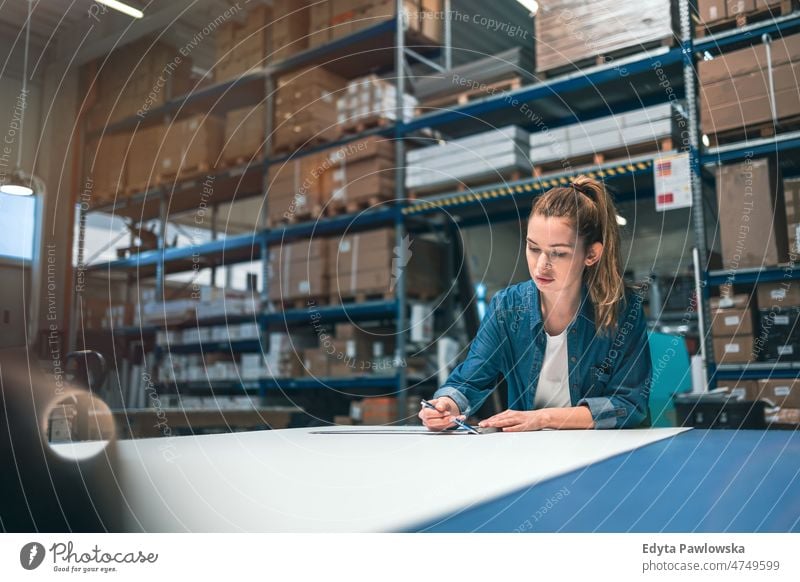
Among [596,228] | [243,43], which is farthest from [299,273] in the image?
[596,228]

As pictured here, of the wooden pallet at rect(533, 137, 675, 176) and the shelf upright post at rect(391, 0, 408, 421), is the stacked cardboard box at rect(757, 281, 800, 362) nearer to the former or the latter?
the wooden pallet at rect(533, 137, 675, 176)

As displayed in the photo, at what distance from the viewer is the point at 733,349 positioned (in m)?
2.92

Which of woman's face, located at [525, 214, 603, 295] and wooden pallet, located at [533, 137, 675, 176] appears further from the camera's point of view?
wooden pallet, located at [533, 137, 675, 176]

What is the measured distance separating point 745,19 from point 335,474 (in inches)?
94.8

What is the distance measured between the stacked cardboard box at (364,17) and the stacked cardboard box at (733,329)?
181cm

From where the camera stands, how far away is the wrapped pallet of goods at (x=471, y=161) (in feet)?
12.1

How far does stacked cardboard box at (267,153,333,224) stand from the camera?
4.29 meters

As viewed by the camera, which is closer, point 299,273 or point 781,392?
point 781,392

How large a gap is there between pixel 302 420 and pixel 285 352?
5.12ft

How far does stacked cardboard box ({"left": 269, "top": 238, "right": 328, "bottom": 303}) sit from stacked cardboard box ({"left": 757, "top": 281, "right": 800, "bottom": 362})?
7.83 ft

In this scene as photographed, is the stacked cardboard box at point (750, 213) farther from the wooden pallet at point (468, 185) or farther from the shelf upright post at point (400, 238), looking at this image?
the shelf upright post at point (400, 238)

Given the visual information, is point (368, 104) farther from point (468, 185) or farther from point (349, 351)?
point (349, 351)

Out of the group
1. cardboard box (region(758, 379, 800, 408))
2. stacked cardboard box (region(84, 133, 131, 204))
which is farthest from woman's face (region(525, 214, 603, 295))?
cardboard box (region(758, 379, 800, 408))
